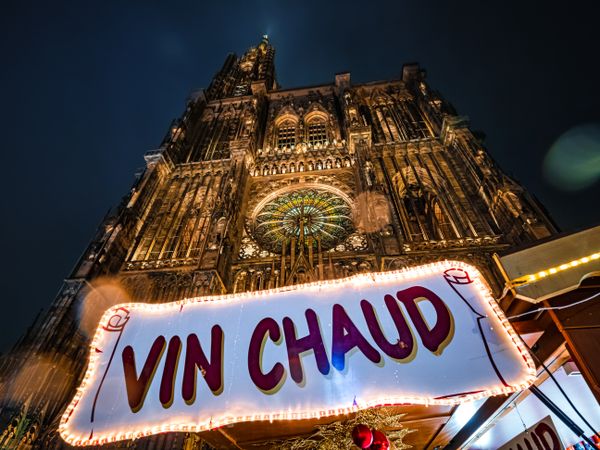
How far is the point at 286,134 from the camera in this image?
20.0 m

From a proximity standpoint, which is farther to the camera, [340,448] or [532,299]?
[340,448]

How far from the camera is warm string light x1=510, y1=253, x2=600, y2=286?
3.21 m

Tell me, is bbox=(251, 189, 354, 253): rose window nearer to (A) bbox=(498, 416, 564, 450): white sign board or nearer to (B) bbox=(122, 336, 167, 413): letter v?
(A) bbox=(498, 416, 564, 450): white sign board

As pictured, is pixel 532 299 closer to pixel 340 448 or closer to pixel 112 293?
pixel 340 448

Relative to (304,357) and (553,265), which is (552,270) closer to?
(553,265)

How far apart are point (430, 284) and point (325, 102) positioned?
2032 cm

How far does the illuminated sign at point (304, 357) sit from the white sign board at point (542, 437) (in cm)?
204

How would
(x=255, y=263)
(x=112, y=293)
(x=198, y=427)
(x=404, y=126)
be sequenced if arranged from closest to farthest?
(x=198, y=427) < (x=112, y=293) < (x=255, y=263) < (x=404, y=126)

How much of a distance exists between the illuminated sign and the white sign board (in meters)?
2.04

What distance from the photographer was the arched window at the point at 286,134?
62.0 feet

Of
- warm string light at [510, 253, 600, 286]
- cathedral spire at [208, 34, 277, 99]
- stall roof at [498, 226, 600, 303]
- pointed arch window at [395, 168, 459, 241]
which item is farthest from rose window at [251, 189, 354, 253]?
cathedral spire at [208, 34, 277, 99]

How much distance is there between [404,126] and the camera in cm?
1795

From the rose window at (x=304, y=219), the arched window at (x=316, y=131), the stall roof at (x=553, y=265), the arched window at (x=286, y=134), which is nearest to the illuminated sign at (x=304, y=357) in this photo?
the stall roof at (x=553, y=265)

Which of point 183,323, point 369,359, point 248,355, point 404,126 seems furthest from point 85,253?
point 404,126
